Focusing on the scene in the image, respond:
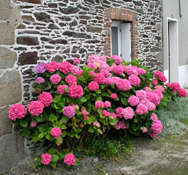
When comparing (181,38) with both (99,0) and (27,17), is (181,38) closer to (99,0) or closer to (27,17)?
(99,0)

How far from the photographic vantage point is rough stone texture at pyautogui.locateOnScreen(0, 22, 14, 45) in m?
3.71

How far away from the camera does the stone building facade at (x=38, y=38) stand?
12.3 feet

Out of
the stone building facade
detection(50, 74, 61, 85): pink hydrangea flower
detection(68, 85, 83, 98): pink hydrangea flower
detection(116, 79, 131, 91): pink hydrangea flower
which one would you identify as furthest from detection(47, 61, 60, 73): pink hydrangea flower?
detection(116, 79, 131, 91): pink hydrangea flower

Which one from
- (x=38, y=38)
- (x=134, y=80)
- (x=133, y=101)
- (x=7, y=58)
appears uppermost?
(x=38, y=38)

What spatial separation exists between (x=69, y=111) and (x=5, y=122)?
107 centimetres

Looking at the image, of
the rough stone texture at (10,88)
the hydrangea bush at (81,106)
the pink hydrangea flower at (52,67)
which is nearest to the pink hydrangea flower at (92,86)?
the hydrangea bush at (81,106)

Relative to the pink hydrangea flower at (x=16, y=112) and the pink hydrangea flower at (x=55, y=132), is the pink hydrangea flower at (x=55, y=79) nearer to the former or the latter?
the pink hydrangea flower at (x=16, y=112)

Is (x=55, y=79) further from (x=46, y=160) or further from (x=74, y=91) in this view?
(x=46, y=160)

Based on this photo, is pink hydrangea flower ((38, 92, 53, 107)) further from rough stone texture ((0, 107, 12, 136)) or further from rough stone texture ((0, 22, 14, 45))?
rough stone texture ((0, 22, 14, 45))

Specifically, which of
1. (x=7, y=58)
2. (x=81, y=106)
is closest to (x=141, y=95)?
(x=81, y=106)

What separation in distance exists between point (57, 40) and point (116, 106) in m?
1.71

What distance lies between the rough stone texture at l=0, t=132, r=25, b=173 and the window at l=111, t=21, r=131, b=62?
3738mm

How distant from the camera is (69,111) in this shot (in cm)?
346

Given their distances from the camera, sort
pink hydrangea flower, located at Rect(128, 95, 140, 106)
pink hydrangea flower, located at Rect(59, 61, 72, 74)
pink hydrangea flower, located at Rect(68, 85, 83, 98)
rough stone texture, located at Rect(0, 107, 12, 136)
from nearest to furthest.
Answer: pink hydrangea flower, located at Rect(68, 85, 83, 98) < rough stone texture, located at Rect(0, 107, 12, 136) < pink hydrangea flower, located at Rect(59, 61, 72, 74) < pink hydrangea flower, located at Rect(128, 95, 140, 106)
